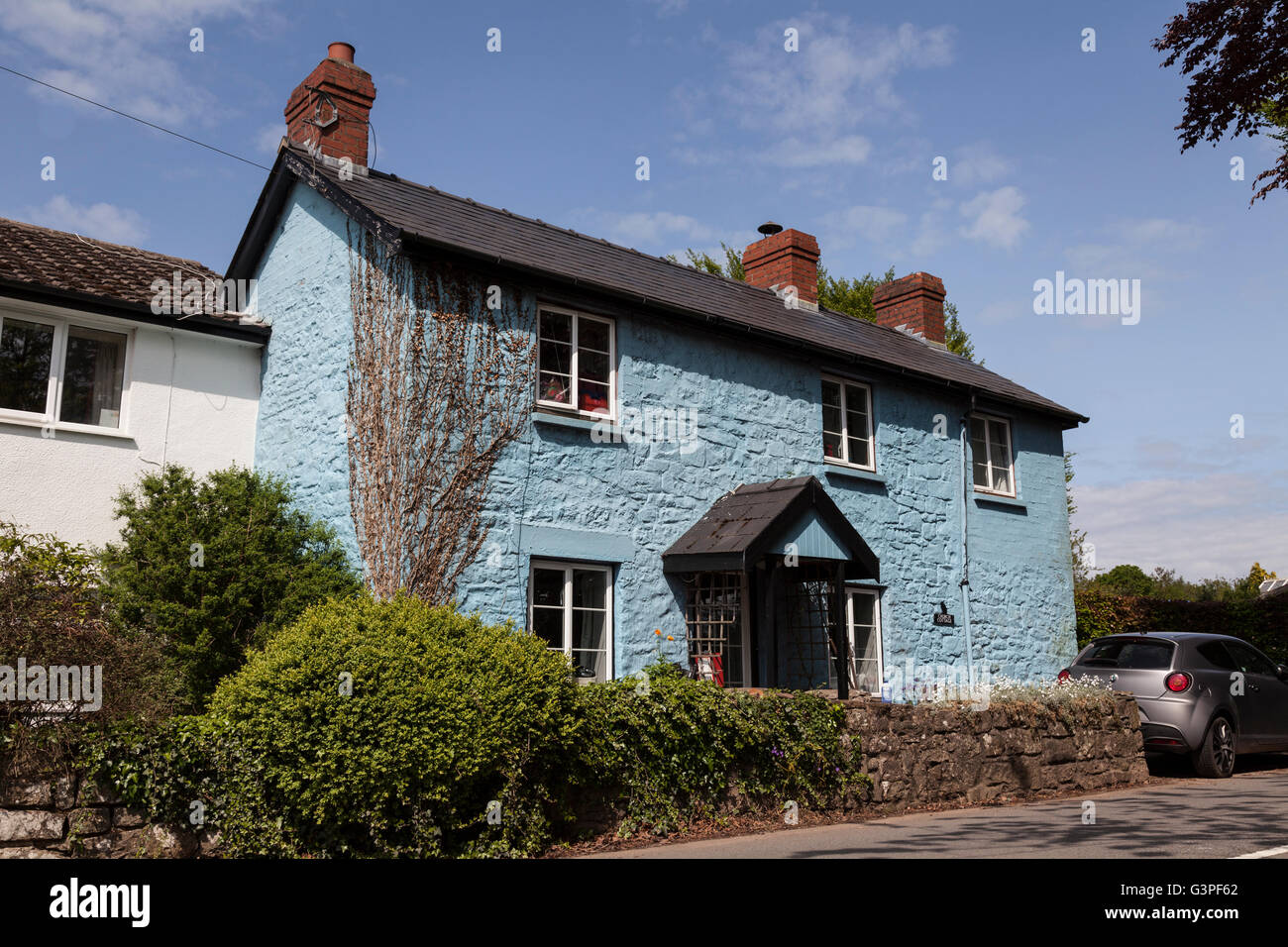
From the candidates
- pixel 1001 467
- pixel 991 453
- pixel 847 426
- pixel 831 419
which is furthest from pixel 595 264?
pixel 1001 467

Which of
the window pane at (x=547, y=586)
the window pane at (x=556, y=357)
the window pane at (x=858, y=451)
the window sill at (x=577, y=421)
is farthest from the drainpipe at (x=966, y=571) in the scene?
the window pane at (x=556, y=357)

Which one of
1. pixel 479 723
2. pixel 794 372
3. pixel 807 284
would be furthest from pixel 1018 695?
pixel 807 284

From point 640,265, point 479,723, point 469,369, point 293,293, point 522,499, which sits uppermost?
point 640,265

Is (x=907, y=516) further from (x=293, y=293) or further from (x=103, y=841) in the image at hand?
(x=103, y=841)

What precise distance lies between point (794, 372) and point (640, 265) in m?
2.86

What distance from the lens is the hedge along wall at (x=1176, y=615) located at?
1945 cm

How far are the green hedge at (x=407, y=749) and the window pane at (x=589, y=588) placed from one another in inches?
119

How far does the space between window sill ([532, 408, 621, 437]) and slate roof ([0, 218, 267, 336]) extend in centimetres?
410

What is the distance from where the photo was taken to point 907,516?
52.8 ft

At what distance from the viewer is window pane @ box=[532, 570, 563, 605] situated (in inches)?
468

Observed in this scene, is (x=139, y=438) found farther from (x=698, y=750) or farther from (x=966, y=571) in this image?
(x=966, y=571)

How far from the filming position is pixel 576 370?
12719 millimetres

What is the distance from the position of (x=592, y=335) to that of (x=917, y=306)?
10.9 metres

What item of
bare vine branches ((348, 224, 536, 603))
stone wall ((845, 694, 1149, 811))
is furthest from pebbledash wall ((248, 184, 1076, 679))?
stone wall ((845, 694, 1149, 811))
